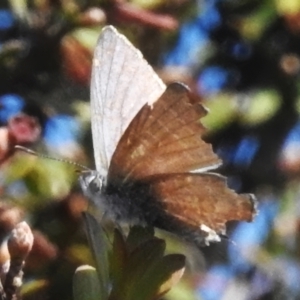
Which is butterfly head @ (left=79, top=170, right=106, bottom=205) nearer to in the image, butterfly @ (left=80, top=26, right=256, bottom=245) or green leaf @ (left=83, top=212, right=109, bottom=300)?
butterfly @ (left=80, top=26, right=256, bottom=245)

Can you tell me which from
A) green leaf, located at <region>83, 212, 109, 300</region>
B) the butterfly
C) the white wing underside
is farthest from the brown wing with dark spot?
green leaf, located at <region>83, 212, 109, 300</region>

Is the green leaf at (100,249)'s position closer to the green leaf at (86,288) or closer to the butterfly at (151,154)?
the green leaf at (86,288)

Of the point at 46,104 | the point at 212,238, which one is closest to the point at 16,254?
the point at 212,238

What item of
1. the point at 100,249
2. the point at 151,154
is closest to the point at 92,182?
the point at 151,154

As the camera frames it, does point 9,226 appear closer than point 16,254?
No

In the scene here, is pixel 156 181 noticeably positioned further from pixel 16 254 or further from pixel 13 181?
pixel 16 254

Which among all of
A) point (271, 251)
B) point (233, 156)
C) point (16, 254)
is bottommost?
point (271, 251)

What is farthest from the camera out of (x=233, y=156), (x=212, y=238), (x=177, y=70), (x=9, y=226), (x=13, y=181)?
(x=233, y=156)

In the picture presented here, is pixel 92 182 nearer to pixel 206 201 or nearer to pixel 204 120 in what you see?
pixel 206 201
